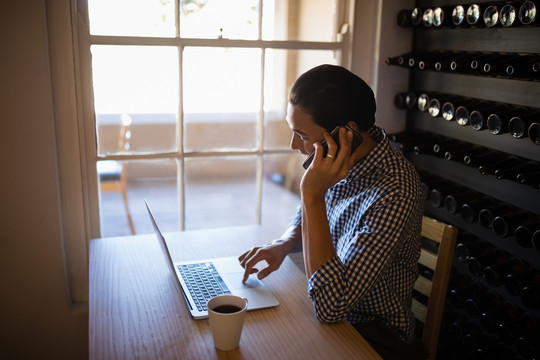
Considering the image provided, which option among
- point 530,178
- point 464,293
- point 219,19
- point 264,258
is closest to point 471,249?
point 464,293

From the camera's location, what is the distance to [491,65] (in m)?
1.59

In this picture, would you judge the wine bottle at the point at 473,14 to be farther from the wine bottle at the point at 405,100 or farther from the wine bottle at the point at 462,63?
the wine bottle at the point at 405,100

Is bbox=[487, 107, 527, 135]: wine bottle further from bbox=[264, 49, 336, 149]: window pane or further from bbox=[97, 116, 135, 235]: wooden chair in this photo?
bbox=[97, 116, 135, 235]: wooden chair

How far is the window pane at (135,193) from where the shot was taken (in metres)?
2.06

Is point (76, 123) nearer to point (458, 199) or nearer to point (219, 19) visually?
point (219, 19)

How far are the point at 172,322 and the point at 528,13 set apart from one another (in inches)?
51.6

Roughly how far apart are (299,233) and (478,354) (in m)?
0.78

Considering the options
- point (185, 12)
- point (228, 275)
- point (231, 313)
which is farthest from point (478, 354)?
point (185, 12)

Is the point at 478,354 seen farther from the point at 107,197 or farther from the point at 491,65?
the point at 107,197

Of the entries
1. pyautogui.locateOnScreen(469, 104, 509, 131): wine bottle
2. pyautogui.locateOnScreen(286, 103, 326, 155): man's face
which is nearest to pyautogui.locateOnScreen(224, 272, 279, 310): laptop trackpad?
pyautogui.locateOnScreen(286, 103, 326, 155): man's face

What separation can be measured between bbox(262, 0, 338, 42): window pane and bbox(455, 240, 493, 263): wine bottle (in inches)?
40.7

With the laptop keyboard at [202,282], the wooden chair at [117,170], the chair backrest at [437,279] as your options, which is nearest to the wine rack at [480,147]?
the chair backrest at [437,279]

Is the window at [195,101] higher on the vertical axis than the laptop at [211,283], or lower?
higher

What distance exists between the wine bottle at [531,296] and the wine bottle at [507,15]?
794mm
